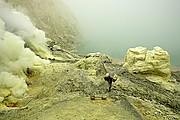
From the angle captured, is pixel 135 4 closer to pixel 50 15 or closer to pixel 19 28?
pixel 50 15

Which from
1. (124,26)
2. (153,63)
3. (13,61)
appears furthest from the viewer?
(124,26)

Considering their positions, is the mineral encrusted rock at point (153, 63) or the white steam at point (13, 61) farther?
the mineral encrusted rock at point (153, 63)

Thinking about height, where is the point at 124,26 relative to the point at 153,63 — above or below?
above

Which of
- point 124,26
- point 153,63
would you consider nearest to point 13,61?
point 153,63

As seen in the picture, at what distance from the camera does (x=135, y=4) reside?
9025 cm

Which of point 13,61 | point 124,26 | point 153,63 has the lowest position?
point 13,61

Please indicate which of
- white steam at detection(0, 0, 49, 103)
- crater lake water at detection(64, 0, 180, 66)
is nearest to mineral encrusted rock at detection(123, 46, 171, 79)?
white steam at detection(0, 0, 49, 103)

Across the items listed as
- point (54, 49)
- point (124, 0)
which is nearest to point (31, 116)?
point (54, 49)

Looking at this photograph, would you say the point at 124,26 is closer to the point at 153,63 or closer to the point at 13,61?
the point at 153,63

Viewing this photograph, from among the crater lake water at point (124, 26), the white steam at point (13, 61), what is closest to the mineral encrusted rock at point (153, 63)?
the white steam at point (13, 61)

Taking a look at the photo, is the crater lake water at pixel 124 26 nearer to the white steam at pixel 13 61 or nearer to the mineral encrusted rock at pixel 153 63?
the mineral encrusted rock at pixel 153 63

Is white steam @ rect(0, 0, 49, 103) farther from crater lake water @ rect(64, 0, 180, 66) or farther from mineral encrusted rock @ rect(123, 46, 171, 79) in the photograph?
crater lake water @ rect(64, 0, 180, 66)

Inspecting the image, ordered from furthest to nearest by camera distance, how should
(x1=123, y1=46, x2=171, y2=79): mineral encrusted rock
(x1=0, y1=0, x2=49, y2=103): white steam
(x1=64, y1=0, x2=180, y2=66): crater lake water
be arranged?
(x1=64, y1=0, x2=180, y2=66): crater lake water < (x1=123, y1=46, x2=171, y2=79): mineral encrusted rock < (x1=0, y1=0, x2=49, y2=103): white steam

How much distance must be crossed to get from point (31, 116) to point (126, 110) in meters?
4.78
